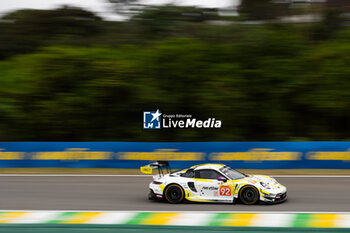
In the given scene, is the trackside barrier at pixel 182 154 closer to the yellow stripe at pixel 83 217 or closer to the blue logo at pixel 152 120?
the blue logo at pixel 152 120

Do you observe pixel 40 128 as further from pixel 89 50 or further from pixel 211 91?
pixel 211 91

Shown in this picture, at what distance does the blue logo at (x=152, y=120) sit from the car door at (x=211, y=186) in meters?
13.8

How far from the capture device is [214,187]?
10906 millimetres

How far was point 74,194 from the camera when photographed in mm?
12898

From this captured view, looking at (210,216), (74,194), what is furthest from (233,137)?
(210,216)

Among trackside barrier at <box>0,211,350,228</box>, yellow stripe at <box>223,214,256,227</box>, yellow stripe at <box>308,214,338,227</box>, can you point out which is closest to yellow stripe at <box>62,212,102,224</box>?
trackside barrier at <box>0,211,350,228</box>

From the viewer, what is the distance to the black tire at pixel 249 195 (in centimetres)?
1065

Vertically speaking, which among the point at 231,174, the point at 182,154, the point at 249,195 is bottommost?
the point at 249,195

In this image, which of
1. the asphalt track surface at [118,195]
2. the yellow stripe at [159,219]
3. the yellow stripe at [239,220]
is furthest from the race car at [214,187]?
the yellow stripe at [159,219]

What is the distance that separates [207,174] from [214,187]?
1.25ft

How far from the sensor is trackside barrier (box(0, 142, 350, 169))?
16.7 m

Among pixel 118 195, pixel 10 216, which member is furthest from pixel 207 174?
pixel 10 216

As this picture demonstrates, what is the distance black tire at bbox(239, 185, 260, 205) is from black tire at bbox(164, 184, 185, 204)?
4.85 ft

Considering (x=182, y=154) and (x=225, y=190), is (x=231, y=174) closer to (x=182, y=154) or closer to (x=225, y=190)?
(x=225, y=190)
